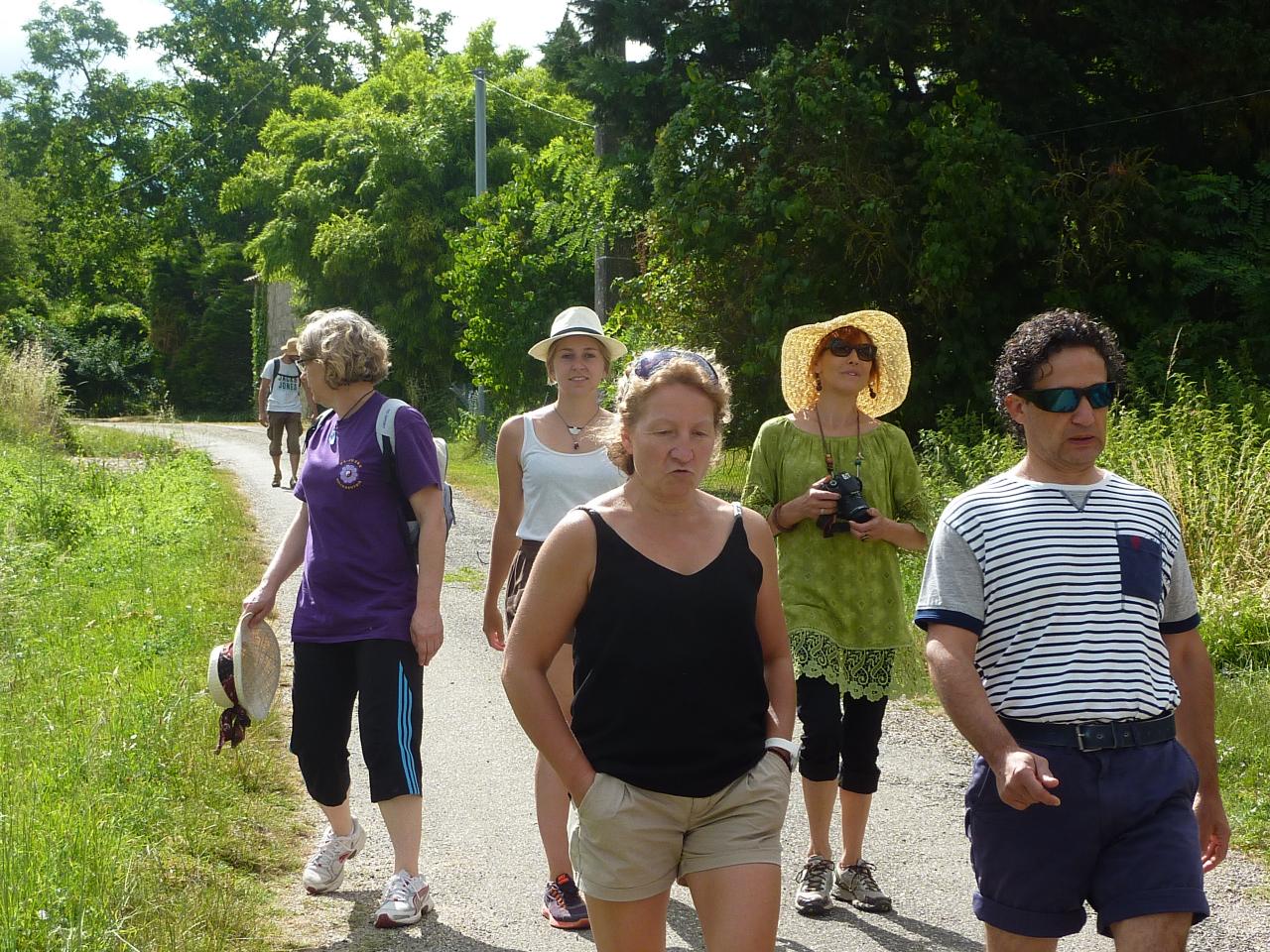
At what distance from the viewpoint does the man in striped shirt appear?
2.89 metres

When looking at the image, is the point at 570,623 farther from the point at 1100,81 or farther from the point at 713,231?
the point at 1100,81

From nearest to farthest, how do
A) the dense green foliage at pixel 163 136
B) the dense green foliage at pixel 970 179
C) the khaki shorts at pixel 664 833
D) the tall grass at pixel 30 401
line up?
the khaki shorts at pixel 664 833 → the dense green foliage at pixel 970 179 → the tall grass at pixel 30 401 → the dense green foliage at pixel 163 136

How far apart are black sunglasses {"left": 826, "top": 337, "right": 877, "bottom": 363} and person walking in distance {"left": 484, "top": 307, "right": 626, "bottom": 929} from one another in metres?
0.80

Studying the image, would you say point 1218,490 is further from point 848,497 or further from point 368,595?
point 368,595

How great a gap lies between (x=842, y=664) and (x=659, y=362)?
1.90m

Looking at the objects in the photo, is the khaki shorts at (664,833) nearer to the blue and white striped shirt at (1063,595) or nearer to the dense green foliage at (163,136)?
the blue and white striped shirt at (1063,595)

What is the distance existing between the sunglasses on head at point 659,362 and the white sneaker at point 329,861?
254cm

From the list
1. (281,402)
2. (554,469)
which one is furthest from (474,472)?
(554,469)

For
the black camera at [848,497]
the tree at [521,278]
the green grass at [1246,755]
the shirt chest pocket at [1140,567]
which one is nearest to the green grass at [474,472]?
the tree at [521,278]

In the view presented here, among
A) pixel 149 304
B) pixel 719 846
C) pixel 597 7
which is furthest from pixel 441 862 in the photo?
pixel 149 304

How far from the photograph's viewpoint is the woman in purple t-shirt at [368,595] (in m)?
4.59

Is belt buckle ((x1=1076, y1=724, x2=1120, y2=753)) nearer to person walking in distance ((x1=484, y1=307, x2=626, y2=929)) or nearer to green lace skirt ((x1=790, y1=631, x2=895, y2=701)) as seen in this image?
green lace skirt ((x1=790, y1=631, x2=895, y2=701))

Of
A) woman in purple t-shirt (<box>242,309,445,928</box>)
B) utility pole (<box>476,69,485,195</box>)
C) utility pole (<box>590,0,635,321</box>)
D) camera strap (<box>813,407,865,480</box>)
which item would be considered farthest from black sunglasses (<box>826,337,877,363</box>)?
utility pole (<box>476,69,485,195</box>)

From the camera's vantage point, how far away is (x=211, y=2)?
2510 inches
